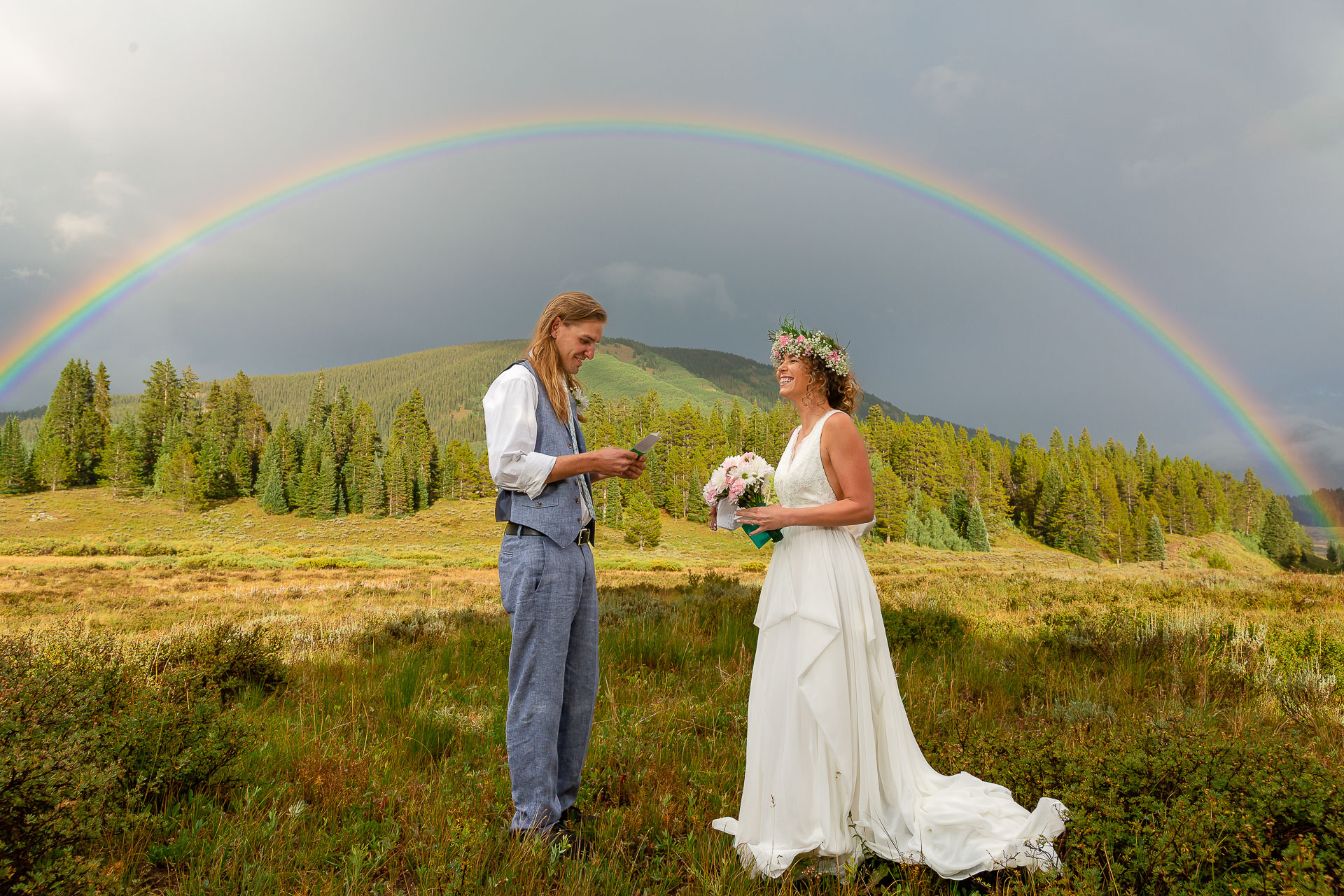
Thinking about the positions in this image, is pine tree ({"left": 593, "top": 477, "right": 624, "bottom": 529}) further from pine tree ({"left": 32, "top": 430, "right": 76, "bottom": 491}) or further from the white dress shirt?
the white dress shirt

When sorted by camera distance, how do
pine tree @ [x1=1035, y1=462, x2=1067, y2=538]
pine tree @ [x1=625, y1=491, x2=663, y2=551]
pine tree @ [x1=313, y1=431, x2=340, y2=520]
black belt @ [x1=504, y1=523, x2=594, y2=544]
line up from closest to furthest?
black belt @ [x1=504, y1=523, x2=594, y2=544] < pine tree @ [x1=625, y1=491, x2=663, y2=551] < pine tree @ [x1=313, y1=431, x2=340, y2=520] < pine tree @ [x1=1035, y1=462, x2=1067, y2=538]

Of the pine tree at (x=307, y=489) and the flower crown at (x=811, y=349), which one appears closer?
the flower crown at (x=811, y=349)

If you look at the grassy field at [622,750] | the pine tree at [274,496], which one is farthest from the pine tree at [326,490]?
the grassy field at [622,750]

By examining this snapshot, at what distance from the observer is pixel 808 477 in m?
3.87

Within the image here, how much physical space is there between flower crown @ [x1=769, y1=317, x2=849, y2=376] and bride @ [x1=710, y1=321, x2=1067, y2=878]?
38 cm

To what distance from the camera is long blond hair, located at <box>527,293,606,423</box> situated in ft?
11.9

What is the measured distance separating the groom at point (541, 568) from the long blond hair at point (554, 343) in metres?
0.01

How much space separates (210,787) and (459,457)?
101 metres

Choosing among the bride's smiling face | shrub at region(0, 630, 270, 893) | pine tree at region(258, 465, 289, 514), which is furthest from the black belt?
pine tree at region(258, 465, 289, 514)

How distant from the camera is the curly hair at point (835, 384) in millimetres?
4078

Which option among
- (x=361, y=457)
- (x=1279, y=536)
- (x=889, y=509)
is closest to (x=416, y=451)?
(x=361, y=457)

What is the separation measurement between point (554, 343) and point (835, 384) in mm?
1800

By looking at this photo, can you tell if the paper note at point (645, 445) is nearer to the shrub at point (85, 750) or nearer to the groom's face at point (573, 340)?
the groom's face at point (573, 340)

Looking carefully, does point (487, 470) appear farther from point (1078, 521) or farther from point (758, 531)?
point (1078, 521)
